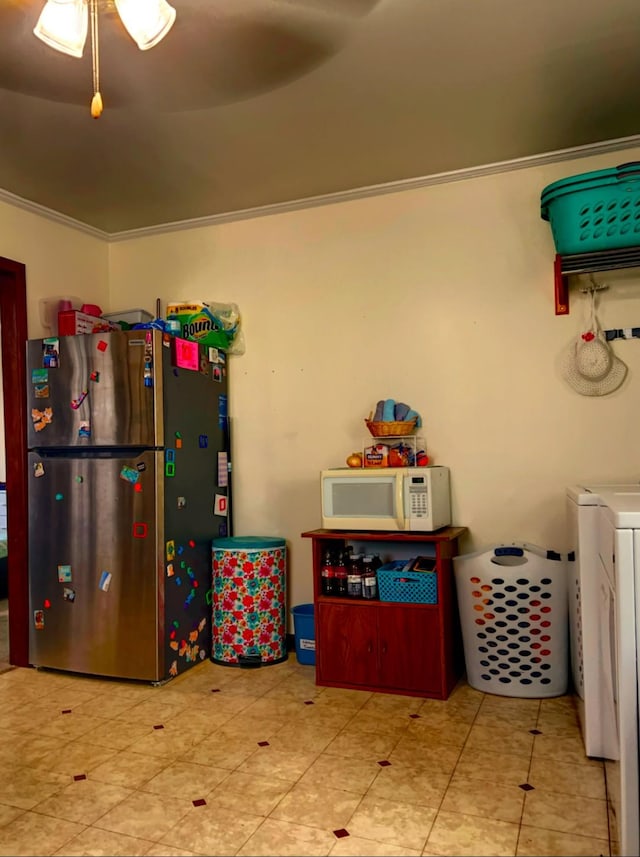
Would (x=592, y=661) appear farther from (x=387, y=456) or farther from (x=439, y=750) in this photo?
(x=387, y=456)

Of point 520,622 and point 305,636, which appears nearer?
point 520,622

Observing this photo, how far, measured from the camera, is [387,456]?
345 cm

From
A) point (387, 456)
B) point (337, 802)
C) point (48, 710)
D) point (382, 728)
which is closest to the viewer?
point (337, 802)

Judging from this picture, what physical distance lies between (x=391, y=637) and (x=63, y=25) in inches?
104

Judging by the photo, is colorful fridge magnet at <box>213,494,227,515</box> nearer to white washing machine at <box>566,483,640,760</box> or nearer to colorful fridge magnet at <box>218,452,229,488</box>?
colorful fridge magnet at <box>218,452,229,488</box>

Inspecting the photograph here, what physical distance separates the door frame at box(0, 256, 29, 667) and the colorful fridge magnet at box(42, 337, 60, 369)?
0.18 meters

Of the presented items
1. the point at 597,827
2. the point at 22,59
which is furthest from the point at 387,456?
the point at 22,59

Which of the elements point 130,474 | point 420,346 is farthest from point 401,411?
point 130,474

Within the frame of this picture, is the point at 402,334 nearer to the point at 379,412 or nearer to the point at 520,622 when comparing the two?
the point at 379,412

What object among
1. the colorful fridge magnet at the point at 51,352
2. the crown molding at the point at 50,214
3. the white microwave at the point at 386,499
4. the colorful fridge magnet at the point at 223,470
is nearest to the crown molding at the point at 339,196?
the crown molding at the point at 50,214

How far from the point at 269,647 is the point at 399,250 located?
7.33 ft

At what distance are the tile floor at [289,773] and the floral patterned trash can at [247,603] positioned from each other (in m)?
0.27

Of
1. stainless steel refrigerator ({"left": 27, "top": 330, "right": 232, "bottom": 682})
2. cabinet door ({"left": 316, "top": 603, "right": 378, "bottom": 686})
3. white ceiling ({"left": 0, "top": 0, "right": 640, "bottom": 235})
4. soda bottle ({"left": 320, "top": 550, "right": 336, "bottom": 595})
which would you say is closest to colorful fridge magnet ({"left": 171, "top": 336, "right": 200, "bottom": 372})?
stainless steel refrigerator ({"left": 27, "top": 330, "right": 232, "bottom": 682})

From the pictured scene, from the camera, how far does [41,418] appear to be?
355 centimetres
